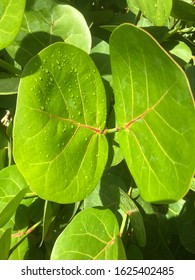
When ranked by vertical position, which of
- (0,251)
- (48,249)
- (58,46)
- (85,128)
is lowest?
(48,249)

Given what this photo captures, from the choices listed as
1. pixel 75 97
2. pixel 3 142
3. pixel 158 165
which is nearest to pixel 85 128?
pixel 75 97

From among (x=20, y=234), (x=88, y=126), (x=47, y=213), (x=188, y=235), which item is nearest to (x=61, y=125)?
(x=88, y=126)

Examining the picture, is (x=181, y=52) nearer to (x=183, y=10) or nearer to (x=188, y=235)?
(x=183, y=10)

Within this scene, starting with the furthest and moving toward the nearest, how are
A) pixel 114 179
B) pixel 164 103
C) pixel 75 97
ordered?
pixel 114 179
pixel 75 97
pixel 164 103

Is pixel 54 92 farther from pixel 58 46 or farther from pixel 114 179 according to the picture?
pixel 114 179

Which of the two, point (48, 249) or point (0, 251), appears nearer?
point (0, 251)

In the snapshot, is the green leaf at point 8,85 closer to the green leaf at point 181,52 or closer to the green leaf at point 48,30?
the green leaf at point 48,30

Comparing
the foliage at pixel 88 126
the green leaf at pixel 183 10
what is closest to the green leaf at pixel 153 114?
the foliage at pixel 88 126

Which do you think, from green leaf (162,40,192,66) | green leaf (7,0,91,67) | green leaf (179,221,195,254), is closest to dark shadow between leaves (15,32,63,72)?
green leaf (7,0,91,67)

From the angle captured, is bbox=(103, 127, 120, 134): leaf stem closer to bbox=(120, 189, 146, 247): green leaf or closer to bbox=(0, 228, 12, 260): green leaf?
bbox=(120, 189, 146, 247): green leaf
